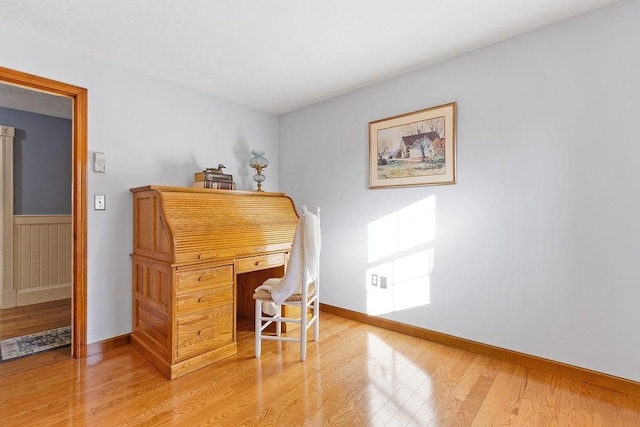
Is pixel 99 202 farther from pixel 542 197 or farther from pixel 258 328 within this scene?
pixel 542 197

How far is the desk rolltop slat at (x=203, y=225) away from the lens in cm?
211

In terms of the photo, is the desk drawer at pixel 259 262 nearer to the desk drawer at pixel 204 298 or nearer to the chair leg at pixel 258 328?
the desk drawer at pixel 204 298

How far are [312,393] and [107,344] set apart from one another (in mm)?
1711

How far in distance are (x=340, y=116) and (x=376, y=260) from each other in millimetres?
1501

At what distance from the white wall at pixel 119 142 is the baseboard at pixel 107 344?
4 centimetres

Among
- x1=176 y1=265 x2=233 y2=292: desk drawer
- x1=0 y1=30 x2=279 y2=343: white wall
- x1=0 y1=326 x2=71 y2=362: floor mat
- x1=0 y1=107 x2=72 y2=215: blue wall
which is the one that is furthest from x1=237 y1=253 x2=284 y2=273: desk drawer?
x1=0 y1=107 x2=72 y2=215: blue wall

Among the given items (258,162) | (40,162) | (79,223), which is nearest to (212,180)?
(258,162)

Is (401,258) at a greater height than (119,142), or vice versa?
(119,142)

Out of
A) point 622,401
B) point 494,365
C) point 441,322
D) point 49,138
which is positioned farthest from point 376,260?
point 49,138

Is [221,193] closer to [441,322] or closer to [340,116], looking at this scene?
[340,116]

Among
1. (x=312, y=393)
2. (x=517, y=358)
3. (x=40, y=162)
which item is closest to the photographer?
(x=312, y=393)

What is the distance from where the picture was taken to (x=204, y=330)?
7.04 feet

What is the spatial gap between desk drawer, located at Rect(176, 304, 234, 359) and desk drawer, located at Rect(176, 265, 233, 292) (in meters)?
0.18

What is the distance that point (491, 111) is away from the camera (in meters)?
2.22
